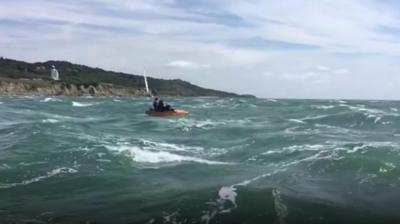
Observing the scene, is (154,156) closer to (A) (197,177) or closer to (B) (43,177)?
(A) (197,177)

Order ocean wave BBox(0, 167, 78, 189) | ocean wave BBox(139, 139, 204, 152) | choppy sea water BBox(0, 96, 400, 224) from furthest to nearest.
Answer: ocean wave BBox(139, 139, 204, 152), ocean wave BBox(0, 167, 78, 189), choppy sea water BBox(0, 96, 400, 224)

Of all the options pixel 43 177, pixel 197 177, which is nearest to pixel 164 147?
pixel 197 177

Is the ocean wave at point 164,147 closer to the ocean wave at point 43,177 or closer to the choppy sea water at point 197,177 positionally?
the choppy sea water at point 197,177

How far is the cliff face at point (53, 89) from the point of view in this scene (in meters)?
152

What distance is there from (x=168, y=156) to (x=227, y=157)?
8.17 ft

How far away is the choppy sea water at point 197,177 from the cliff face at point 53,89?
120649 millimetres

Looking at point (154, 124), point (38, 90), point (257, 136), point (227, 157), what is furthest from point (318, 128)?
point (38, 90)

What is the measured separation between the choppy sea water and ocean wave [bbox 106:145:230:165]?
0.15ft

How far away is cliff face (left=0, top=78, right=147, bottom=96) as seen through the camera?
151625 mm

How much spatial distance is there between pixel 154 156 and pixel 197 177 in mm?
5450

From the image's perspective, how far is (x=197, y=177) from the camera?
2036 cm

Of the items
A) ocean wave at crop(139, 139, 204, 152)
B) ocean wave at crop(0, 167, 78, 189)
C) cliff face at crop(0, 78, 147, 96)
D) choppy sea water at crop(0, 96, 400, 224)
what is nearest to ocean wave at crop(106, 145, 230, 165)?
choppy sea water at crop(0, 96, 400, 224)

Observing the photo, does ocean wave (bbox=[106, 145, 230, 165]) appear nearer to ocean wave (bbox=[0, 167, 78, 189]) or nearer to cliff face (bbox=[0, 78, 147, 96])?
ocean wave (bbox=[0, 167, 78, 189])

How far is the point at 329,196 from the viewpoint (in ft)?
56.5
